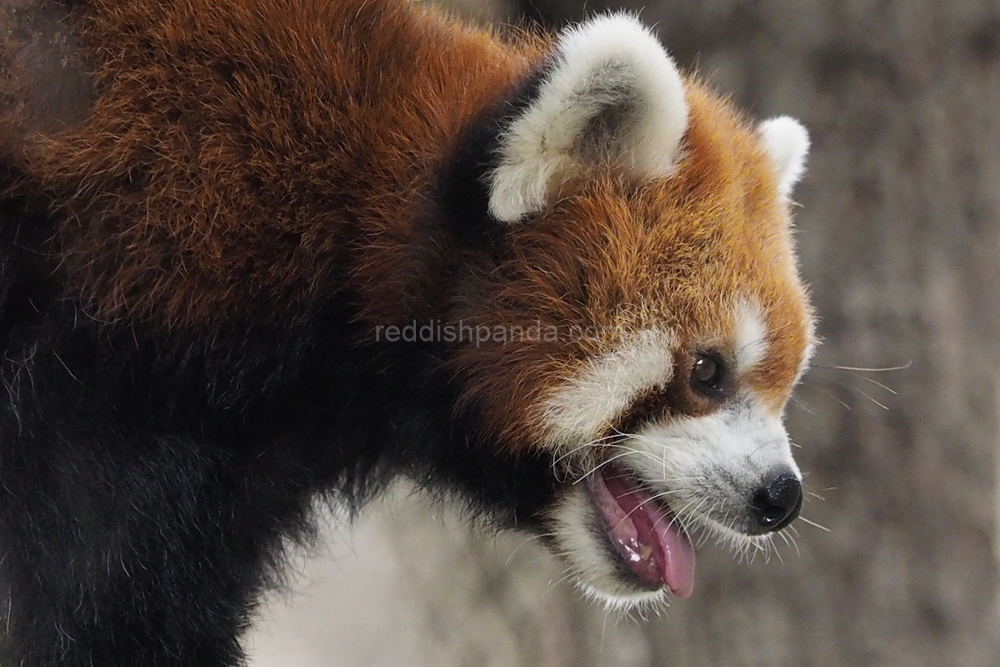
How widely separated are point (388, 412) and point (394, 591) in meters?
1.84

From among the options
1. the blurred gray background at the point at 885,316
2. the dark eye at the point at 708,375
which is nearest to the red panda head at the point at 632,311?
the dark eye at the point at 708,375

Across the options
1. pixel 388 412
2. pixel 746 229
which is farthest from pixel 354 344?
pixel 746 229

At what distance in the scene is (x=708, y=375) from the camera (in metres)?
1.31

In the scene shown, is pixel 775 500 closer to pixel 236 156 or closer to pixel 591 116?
pixel 591 116

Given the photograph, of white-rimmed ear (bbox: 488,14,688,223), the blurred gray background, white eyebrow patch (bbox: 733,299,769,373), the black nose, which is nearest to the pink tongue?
the black nose

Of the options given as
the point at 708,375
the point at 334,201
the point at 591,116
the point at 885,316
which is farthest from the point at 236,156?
the point at 885,316

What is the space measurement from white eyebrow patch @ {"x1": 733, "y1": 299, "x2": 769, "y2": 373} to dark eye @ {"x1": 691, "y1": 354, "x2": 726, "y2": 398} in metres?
0.03

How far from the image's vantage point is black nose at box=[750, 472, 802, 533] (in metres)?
1.34

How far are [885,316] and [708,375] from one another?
1.20 meters

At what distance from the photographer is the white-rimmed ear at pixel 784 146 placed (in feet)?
5.26

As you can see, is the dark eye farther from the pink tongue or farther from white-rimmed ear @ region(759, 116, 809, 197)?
white-rimmed ear @ region(759, 116, 809, 197)

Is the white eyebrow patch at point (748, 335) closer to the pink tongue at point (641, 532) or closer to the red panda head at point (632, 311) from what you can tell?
the red panda head at point (632, 311)

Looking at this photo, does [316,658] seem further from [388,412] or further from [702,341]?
[702,341]

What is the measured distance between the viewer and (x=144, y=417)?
1183 mm
